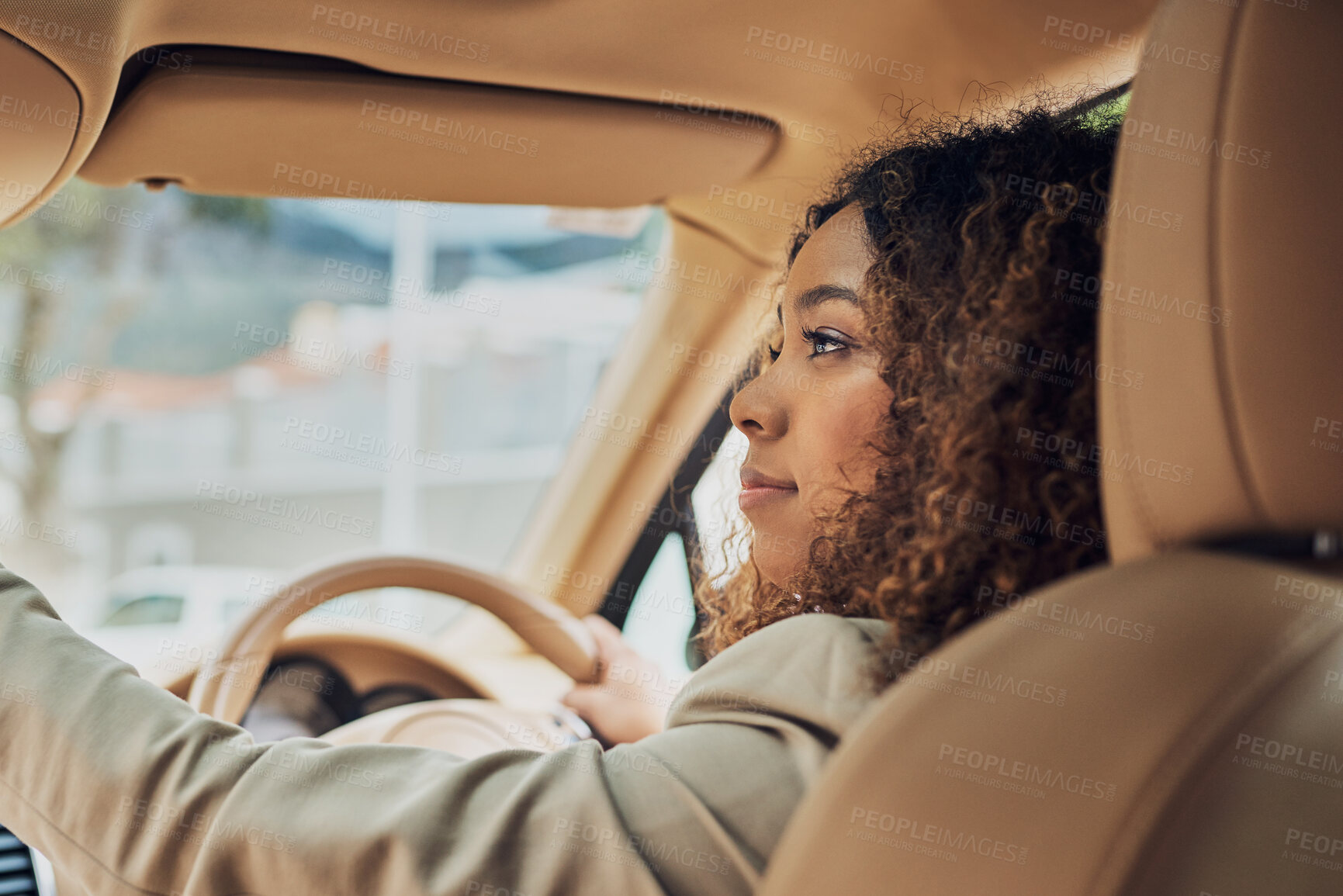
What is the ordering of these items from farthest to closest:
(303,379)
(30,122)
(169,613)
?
(303,379) < (169,613) < (30,122)

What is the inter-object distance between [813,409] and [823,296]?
0.12 meters

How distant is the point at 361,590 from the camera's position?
4.75ft

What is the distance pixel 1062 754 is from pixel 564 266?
8.53 metres

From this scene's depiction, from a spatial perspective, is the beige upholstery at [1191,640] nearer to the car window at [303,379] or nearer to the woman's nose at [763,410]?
the woman's nose at [763,410]

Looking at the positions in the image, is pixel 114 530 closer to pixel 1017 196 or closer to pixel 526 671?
pixel 526 671

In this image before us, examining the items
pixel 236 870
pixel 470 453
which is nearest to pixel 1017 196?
pixel 236 870

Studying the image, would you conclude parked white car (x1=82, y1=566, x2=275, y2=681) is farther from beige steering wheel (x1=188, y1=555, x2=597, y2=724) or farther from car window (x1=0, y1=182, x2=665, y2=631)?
car window (x1=0, y1=182, x2=665, y2=631)

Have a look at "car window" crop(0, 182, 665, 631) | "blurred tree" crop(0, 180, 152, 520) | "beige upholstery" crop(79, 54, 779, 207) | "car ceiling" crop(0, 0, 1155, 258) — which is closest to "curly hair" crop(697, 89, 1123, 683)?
"car ceiling" crop(0, 0, 1155, 258)

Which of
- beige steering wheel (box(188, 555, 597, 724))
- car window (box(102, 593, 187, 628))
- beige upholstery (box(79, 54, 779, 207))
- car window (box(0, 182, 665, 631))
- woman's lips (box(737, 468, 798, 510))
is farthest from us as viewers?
car window (box(0, 182, 665, 631))

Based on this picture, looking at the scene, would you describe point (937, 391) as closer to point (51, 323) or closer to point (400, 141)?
point (400, 141)

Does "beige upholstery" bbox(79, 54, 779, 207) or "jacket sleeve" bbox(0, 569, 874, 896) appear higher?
"beige upholstery" bbox(79, 54, 779, 207)

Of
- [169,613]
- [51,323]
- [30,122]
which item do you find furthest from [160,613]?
[30,122]

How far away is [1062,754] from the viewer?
23.9 inches

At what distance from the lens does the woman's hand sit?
1.56 metres
